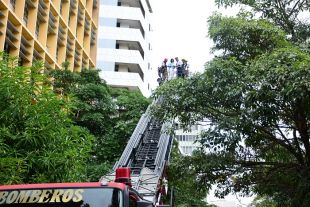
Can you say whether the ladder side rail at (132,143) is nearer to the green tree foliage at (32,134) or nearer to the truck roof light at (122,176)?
the green tree foliage at (32,134)

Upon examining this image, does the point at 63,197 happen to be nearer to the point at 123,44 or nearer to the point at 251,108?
the point at 251,108

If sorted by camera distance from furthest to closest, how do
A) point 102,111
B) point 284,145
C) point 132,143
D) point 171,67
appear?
point 171,67, point 102,111, point 132,143, point 284,145

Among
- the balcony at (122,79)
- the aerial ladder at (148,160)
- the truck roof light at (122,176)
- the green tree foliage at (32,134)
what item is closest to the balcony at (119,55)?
the balcony at (122,79)

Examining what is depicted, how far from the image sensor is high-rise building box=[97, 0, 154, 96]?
141ft

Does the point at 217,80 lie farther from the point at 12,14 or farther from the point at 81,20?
the point at 81,20

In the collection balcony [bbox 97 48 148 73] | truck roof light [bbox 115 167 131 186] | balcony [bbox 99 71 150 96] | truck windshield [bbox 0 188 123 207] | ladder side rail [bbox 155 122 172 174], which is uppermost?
balcony [bbox 97 48 148 73]

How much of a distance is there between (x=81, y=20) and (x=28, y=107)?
24.9 meters

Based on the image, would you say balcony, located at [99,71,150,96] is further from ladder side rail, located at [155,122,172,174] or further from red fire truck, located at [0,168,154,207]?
red fire truck, located at [0,168,154,207]

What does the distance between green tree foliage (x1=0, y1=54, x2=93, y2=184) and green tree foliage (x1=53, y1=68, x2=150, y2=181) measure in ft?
24.2

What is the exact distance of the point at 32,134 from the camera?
9.06 m

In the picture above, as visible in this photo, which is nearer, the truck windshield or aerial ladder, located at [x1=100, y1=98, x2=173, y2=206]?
the truck windshield

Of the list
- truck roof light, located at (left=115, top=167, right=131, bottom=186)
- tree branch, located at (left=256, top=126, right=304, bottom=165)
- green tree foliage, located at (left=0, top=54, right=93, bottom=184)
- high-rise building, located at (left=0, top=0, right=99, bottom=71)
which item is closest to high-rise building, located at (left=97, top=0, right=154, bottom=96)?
high-rise building, located at (left=0, top=0, right=99, bottom=71)

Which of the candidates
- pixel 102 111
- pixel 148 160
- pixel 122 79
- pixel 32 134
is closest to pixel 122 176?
pixel 32 134

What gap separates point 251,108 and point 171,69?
16768 millimetres
